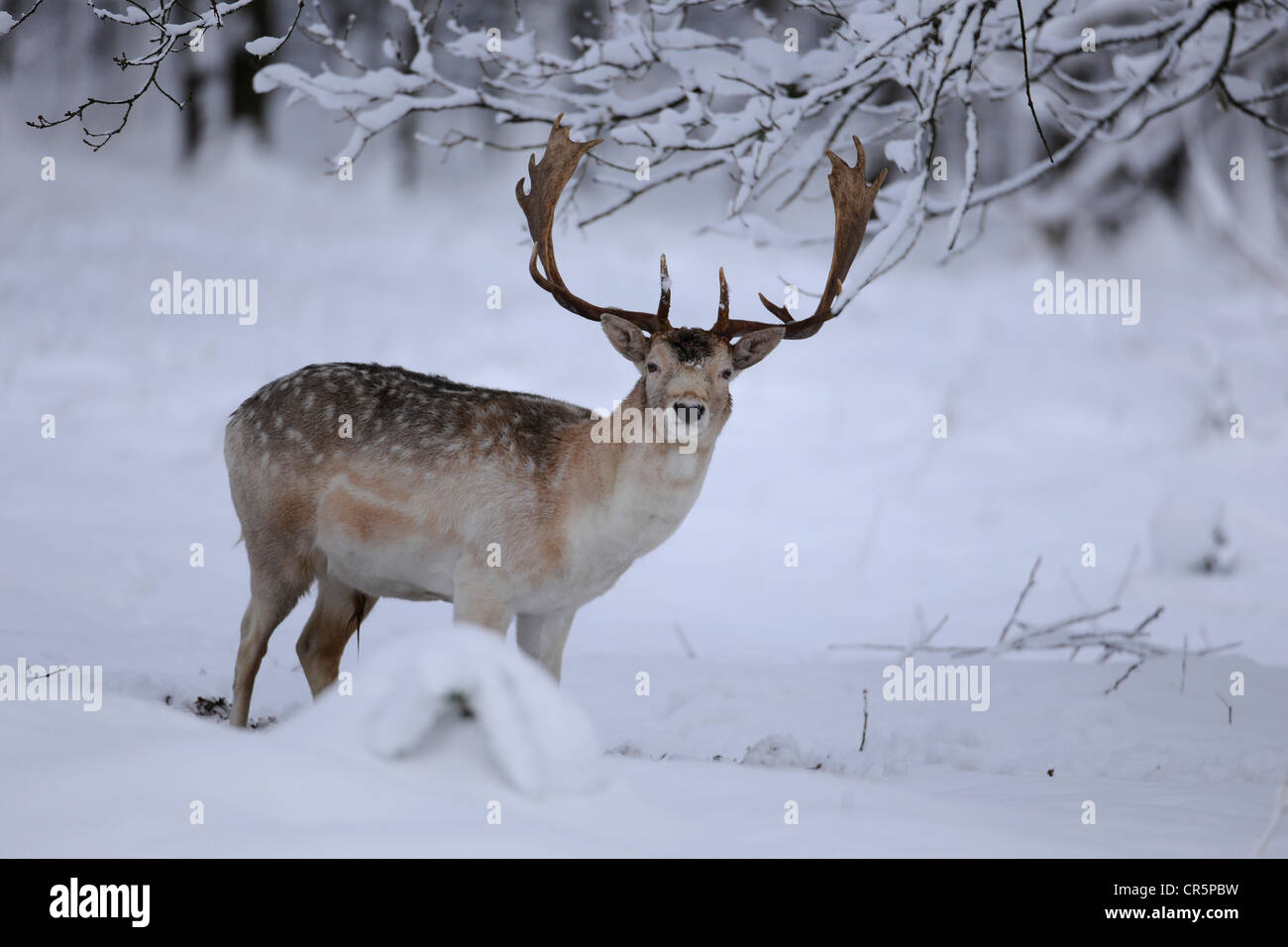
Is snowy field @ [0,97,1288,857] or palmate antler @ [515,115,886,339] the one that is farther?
palmate antler @ [515,115,886,339]

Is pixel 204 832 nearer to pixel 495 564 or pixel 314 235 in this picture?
pixel 495 564

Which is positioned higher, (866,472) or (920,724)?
(866,472)

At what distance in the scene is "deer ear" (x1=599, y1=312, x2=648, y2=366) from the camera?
573 cm

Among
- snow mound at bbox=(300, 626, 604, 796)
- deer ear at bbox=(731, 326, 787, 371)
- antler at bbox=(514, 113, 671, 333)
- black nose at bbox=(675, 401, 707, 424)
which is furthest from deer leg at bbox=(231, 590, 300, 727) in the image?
snow mound at bbox=(300, 626, 604, 796)

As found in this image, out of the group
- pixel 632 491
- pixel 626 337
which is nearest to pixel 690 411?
pixel 632 491

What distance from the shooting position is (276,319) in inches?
750

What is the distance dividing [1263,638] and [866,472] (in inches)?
244

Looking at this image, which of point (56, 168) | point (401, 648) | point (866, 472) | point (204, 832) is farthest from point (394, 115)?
point (56, 168)

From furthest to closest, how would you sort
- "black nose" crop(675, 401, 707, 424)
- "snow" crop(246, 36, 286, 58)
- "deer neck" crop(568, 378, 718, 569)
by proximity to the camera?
"snow" crop(246, 36, 286, 58) → "deer neck" crop(568, 378, 718, 569) → "black nose" crop(675, 401, 707, 424)

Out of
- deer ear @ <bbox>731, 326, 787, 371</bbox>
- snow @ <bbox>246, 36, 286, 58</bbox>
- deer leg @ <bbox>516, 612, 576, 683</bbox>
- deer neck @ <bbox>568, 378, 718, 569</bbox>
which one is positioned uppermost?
snow @ <bbox>246, 36, 286, 58</bbox>

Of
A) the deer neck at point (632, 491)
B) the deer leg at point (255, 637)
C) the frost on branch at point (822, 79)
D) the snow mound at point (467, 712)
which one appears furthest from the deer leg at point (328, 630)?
the snow mound at point (467, 712)

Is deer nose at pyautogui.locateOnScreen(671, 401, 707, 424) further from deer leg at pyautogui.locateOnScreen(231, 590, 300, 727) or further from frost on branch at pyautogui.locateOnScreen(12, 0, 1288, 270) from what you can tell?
deer leg at pyautogui.locateOnScreen(231, 590, 300, 727)

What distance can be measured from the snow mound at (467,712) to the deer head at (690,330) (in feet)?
8.19

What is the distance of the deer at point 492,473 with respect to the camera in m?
5.51
